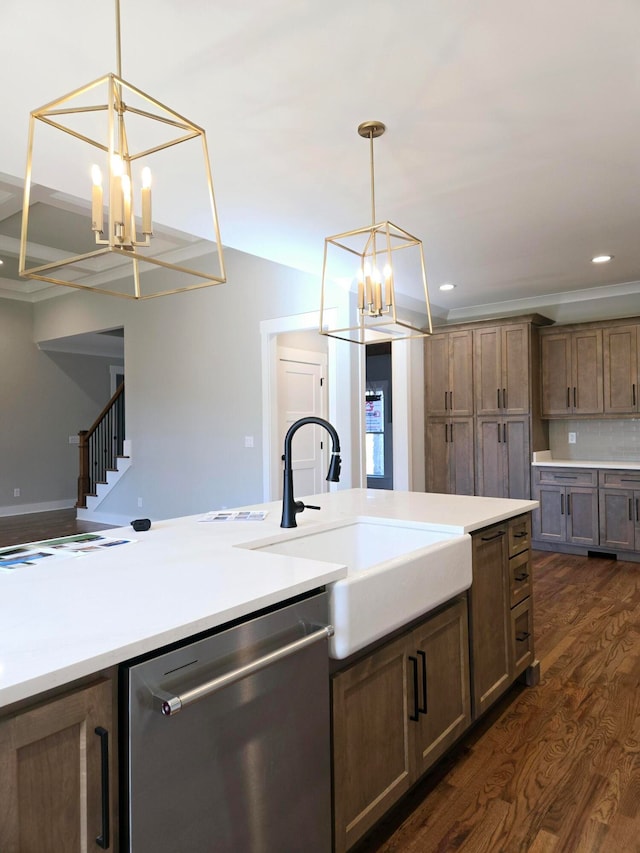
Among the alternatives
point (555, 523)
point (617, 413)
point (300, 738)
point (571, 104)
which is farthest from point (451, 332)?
point (300, 738)

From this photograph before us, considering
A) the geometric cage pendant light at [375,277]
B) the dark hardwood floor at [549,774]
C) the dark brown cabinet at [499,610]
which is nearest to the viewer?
the dark hardwood floor at [549,774]

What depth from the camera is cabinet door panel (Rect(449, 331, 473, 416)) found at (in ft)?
20.1

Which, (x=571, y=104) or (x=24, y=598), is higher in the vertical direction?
(x=571, y=104)

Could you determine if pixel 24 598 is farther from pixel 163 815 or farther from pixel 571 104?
pixel 571 104

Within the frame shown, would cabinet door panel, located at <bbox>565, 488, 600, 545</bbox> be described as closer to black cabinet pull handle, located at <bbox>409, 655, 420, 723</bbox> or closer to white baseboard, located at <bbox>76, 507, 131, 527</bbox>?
black cabinet pull handle, located at <bbox>409, 655, 420, 723</bbox>

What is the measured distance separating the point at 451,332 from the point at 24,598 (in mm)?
5597

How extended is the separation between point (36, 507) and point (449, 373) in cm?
643

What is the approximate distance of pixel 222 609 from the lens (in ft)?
3.83

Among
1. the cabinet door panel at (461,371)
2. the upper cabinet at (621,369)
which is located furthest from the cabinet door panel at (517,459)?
the upper cabinet at (621,369)

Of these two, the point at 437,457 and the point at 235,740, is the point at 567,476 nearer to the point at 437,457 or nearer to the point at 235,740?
the point at 437,457

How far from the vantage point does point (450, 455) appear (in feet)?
20.6

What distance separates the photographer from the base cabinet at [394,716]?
59.8 inches

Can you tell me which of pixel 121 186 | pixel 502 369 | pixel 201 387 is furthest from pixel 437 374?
pixel 121 186

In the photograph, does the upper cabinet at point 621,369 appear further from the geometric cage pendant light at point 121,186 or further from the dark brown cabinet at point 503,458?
the geometric cage pendant light at point 121,186
